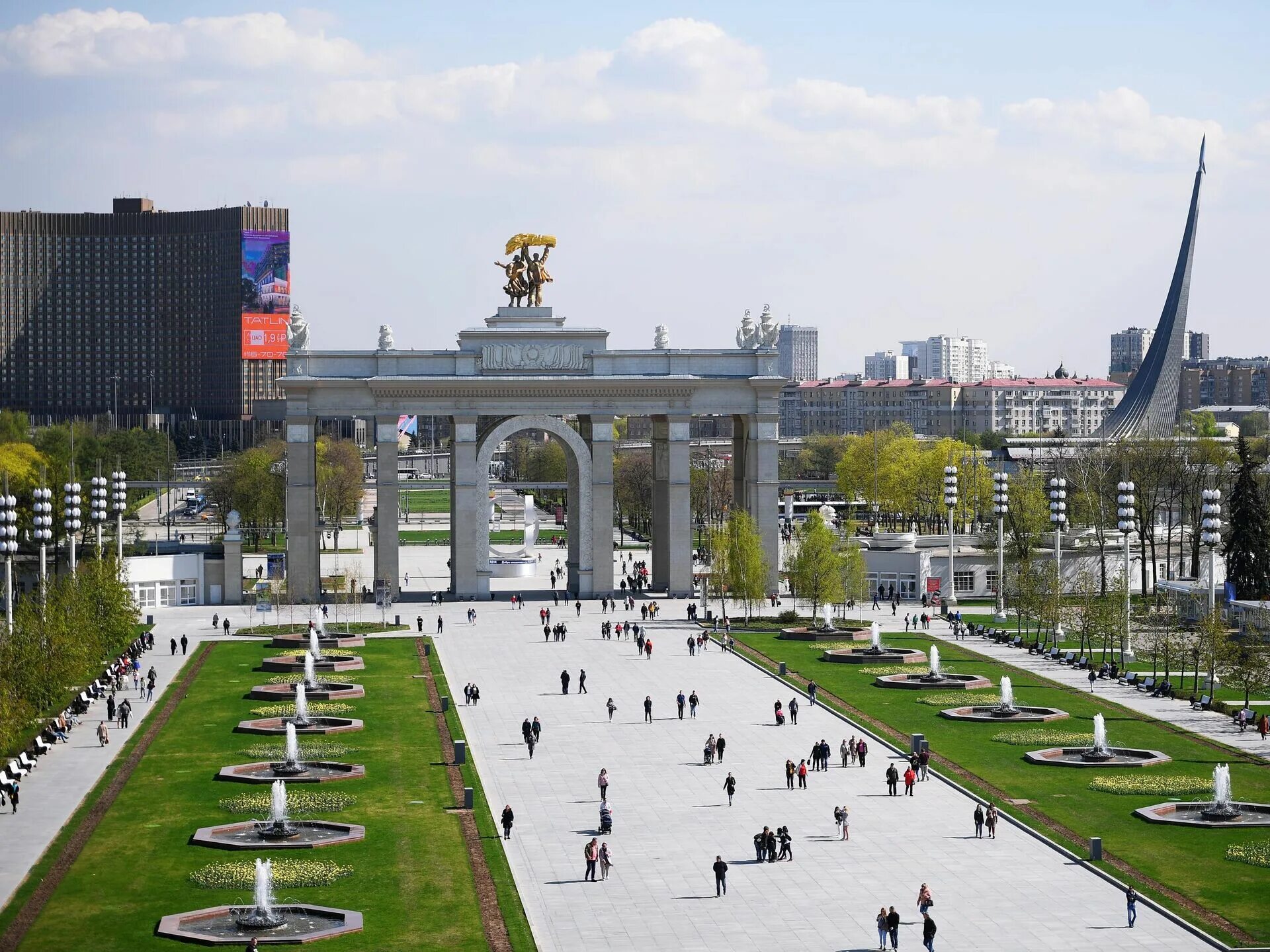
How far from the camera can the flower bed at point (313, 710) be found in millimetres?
62562

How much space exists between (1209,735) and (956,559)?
44.9m

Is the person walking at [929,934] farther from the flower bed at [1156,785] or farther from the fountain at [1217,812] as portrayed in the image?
the flower bed at [1156,785]

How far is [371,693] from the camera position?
6794 centimetres

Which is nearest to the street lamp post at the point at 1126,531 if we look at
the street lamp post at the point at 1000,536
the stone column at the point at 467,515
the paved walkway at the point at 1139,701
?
the paved walkway at the point at 1139,701

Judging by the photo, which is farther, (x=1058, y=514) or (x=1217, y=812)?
(x=1058, y=514)

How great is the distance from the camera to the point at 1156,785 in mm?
49969

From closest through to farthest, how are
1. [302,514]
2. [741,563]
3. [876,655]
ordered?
[876,655]
[741,563]
[302,514]

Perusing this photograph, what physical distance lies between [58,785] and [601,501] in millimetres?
49780

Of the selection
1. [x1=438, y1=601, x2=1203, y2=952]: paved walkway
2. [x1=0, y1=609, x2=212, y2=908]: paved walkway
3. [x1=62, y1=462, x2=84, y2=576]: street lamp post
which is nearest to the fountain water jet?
[x1=438, y1=601, x2=1203, y2=952]: paved walkway

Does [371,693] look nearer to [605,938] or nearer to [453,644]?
[453,644]

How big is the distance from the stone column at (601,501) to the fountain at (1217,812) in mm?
53028

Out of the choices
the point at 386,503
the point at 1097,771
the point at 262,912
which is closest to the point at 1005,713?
the point at 1097,771

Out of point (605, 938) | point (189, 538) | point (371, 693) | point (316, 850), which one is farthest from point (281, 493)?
point (605, 938)

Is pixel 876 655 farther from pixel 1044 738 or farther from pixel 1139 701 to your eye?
pixel 1044 738
